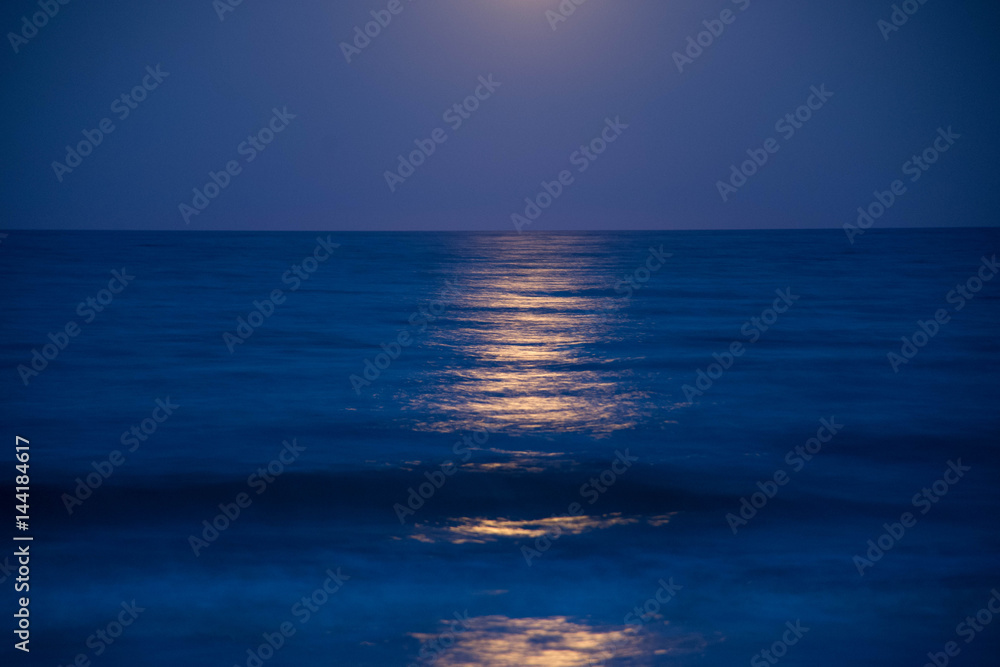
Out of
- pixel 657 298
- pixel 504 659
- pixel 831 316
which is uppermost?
pixel 657 298

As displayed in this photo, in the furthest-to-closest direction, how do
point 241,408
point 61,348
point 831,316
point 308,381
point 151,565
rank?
1. point 831,316
2. point 61,348
3. point 308,381
4. point 241,408
5. point 151,565

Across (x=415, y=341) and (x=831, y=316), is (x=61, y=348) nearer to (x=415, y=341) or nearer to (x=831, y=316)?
(x=415, y=341)

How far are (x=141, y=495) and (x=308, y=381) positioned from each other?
4.32 m

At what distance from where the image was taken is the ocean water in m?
4.14

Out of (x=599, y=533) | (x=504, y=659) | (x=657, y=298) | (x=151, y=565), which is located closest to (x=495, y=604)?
(x=504, y=659)

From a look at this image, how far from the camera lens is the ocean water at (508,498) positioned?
4141mm

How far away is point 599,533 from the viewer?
5.42 meters

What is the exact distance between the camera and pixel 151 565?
491 centimetres

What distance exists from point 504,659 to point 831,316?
15.7 metres

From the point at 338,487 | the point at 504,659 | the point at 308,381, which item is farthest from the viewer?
the point at 308,381

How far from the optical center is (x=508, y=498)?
6039 mm

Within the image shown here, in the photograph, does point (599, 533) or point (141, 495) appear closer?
point (599, 533)

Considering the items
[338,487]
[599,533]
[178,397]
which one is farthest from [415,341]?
[599,533]

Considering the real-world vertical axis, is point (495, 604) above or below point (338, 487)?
below
